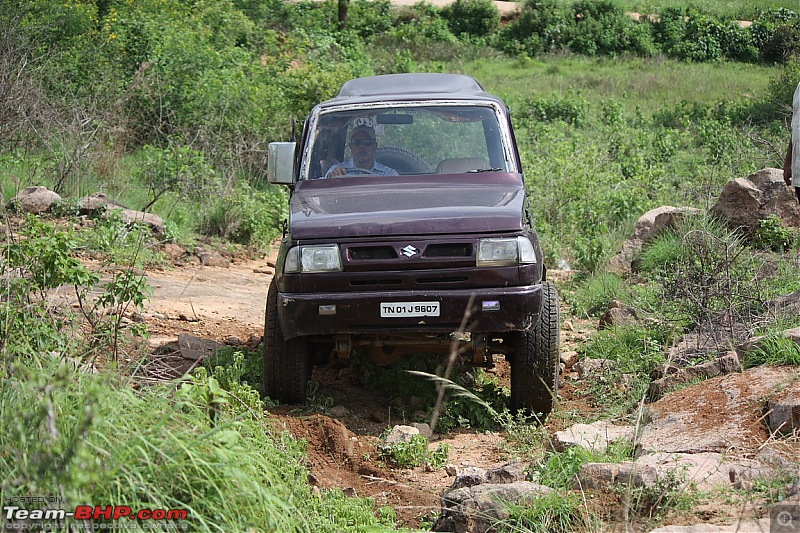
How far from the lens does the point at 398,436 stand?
523 centimetres

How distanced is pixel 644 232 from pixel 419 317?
4.90 meters

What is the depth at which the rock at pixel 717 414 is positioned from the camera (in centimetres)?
455

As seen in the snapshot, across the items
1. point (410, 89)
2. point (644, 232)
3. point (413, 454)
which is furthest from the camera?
point (644, 232)

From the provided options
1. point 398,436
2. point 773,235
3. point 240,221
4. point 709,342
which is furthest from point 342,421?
point 240,221

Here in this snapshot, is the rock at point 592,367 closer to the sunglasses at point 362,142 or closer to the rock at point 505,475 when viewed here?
the sunglasses at point 362,142

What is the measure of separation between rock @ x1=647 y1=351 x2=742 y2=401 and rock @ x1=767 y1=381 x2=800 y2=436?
0.84m

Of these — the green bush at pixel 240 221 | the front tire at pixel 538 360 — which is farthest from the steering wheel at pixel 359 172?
the green bush at pixel 240 221

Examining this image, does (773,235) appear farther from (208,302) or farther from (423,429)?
(208,302)

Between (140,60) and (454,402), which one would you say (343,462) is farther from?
(140,60)

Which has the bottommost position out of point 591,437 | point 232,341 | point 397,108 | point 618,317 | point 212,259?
point 212,259

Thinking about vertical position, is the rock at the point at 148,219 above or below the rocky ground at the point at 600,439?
below

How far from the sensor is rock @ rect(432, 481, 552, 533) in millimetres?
3836

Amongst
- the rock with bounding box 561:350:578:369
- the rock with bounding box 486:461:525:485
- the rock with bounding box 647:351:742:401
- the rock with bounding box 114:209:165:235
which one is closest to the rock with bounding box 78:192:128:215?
the rock with bounding box 114:209:165:235

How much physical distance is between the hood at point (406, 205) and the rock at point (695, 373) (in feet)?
4.46
